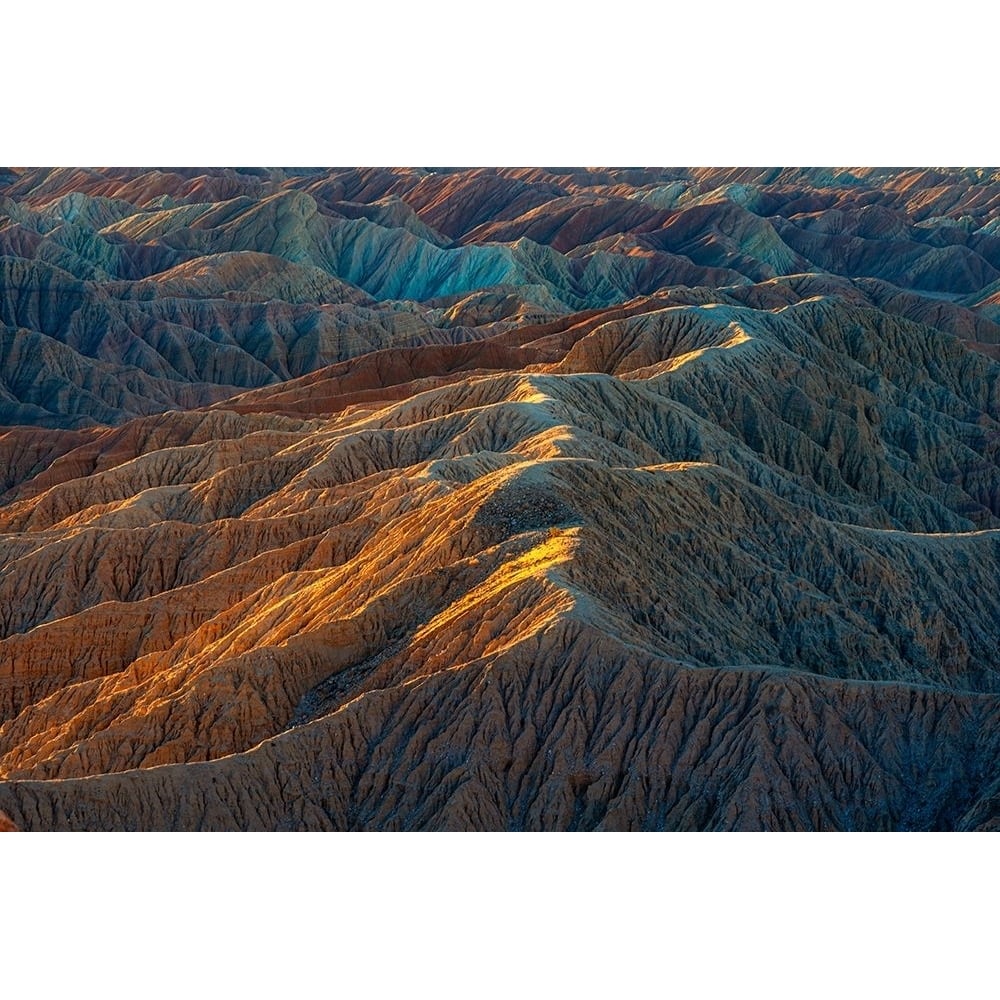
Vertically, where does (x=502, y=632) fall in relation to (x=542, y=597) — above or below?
below

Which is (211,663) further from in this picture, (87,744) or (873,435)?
(873,435)

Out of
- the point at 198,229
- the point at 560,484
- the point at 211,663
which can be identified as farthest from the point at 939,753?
the point at 198,229

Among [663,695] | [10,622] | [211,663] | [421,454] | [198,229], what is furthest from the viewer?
[198,229]

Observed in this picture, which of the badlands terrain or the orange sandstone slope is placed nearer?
the orange sandstone slope
